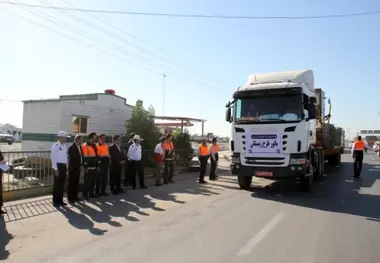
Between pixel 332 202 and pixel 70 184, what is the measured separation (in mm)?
6889

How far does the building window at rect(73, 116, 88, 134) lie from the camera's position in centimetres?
1715

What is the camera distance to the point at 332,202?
978cm

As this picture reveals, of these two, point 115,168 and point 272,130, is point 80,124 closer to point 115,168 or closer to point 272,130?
point 115,168

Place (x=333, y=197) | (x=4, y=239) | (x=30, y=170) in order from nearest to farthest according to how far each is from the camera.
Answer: (x=4, y=239), (x=333, y=197), (x=30, y=170)

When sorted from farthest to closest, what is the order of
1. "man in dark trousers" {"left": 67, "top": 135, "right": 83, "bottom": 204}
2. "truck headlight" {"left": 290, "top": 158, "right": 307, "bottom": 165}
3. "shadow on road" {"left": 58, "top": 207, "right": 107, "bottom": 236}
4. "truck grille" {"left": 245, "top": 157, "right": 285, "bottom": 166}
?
"truck grille" {"left": 245, "top": 157, "right": 285, "bottom": 166}
"truck headlight" {"left": 290, "top": 158, "right": 307, "bottom": 165}
"man in dark trousers" {"left": 67, "top": 135, "right": 83, "bottom": 204}
"shadow on road" {"left": 58, "top": 207, "right": 107, "bottom": 236}

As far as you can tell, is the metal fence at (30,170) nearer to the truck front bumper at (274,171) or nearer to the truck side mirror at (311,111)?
the truck front bumper at (274,171)

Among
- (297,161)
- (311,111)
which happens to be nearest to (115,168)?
(297,161)

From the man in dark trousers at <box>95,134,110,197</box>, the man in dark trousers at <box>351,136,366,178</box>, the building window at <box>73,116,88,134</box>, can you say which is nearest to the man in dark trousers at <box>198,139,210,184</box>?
the man in dark trousers at <box>95,134,110,197</box>

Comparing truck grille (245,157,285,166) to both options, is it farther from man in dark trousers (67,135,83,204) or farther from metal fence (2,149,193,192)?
metal fence (2,149,193,192)

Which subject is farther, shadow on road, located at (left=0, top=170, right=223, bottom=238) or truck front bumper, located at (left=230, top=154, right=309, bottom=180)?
truck front bumper, located at (left=230, top=154, right=309, bottom=180)

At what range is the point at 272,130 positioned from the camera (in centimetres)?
1088

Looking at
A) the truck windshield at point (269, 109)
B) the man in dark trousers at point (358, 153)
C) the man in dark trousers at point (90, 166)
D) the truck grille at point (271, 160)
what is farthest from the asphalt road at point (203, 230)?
the man in dark trousers at point (358, 153)

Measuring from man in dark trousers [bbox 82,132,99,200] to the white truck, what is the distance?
4247 mm

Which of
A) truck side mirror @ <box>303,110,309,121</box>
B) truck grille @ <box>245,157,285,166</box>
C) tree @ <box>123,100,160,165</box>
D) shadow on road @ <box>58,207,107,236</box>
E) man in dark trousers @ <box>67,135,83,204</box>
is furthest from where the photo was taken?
tree @ <box>123,100,160,165</box>
